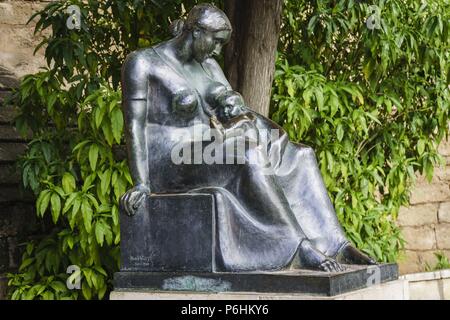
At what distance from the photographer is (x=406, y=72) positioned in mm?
6355

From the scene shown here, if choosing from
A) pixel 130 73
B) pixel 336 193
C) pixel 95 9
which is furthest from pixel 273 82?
pixel 130 73

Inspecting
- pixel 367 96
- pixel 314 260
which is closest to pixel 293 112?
pixel 367 96

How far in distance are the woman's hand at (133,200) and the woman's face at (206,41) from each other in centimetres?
72

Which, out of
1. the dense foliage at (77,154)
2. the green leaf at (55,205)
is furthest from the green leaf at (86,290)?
the green leaf at (55,205)

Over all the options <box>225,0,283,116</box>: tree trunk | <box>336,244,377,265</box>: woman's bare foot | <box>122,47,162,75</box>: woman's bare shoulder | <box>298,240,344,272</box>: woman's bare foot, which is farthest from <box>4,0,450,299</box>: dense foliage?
<box>298,240,344,272</box>: woman's bare foot

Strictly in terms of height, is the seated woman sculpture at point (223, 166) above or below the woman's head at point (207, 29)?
below

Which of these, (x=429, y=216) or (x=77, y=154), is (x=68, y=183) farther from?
(x=429, y=216)

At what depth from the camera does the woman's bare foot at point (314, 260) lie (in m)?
4.12

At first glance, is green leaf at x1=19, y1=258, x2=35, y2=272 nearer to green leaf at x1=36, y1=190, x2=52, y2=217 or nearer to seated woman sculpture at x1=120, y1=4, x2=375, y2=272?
green leaf at x1=36, y1=190, x2=52, y2=217

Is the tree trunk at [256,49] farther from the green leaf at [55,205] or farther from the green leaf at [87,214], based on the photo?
the green leaf at [55,205]

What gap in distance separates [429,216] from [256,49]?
3.35 m

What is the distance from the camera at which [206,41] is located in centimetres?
458

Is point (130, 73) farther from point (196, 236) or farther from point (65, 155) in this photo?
point (65, 155)

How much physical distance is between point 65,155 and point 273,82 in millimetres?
1326
